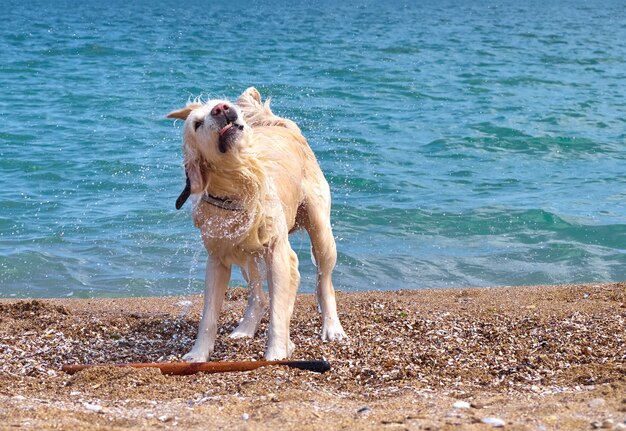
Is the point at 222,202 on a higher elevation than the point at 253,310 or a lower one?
higher

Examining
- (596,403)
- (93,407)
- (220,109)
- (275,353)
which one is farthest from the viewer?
(275,353)

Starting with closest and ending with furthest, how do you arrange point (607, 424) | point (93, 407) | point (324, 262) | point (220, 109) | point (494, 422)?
point (607, 424)
point (494, 422)
point (93, 407)
point (220, 109)
point (324, 262)

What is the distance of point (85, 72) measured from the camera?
2303 cm

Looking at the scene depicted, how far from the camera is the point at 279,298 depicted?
6105 mm

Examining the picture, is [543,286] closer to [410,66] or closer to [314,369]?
[314,369]

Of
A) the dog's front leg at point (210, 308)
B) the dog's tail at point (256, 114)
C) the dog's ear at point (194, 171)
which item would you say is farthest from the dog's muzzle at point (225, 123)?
the dog's tail at point (256, 114)

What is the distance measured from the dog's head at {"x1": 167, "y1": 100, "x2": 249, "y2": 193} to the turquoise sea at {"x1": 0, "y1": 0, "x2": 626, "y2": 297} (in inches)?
44.8

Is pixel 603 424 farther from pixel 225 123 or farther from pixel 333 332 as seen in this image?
pixel 333 332

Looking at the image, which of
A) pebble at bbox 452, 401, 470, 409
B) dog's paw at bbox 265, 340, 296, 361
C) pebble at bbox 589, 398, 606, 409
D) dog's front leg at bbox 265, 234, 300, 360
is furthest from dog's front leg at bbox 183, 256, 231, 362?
pebble at bbox 589, 398, 606, 409

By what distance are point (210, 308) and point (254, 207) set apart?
2.56 ft

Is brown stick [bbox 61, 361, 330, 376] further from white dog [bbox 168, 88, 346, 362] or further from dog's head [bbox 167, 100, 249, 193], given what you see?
dog's head [bbox 167, 100, 249, 193]

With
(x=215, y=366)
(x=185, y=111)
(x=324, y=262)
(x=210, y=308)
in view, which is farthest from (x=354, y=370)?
(x=185, y=111)

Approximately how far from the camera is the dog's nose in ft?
17.6

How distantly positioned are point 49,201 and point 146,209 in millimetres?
1463
